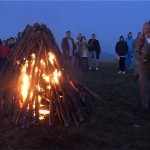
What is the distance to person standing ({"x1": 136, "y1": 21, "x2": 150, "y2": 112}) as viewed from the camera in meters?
11.6

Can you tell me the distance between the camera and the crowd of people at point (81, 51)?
2228cm

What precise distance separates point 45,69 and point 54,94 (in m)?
0.63

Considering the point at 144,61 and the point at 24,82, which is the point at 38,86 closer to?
the point at 24,82

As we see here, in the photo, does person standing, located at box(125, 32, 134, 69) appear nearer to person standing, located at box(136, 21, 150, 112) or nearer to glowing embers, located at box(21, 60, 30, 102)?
person standing, located at box(136, 21, 150, 112)

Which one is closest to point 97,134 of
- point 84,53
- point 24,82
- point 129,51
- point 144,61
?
point 24,82

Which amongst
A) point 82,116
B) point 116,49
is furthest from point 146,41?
point 116,49

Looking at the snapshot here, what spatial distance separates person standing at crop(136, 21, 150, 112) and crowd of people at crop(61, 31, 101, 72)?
34.5 feet

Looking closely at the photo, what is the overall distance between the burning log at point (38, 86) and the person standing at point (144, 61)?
1656mm

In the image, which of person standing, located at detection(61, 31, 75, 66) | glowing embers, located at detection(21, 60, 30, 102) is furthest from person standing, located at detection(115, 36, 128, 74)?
glowing embers, located at detection(21, 60, 30, 102)

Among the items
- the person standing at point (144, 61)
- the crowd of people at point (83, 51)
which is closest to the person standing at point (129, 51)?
the crowd of people at point (83, 51)

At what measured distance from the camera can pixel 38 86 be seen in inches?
418

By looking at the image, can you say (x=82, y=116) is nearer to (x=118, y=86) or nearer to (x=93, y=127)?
(x=93, y=127)

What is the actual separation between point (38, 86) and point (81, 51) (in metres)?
12.9

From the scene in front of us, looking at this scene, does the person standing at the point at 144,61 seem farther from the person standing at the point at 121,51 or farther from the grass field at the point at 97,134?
the person standing at the point at 121,51
